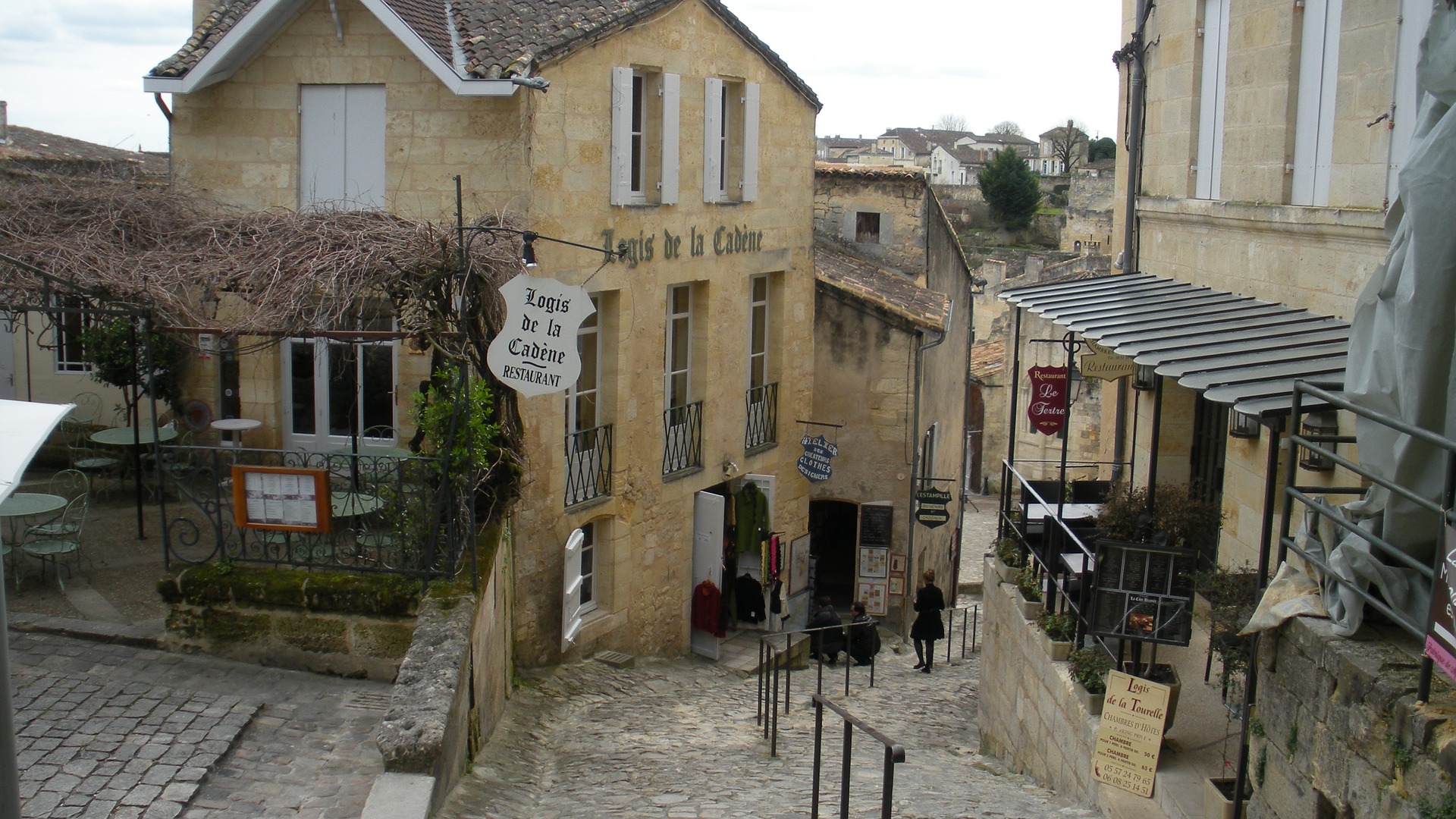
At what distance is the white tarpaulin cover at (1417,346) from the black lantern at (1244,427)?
283 centimetres

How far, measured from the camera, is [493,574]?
931 cm

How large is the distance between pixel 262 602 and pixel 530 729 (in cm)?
244

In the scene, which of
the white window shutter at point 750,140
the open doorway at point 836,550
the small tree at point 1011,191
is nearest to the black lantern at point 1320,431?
the white window shutter at point 750,140

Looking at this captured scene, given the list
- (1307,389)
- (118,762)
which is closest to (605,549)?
(118,762)

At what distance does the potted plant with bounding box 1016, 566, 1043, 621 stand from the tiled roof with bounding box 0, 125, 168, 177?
9104 millimetres

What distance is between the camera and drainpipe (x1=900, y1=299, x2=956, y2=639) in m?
17.0

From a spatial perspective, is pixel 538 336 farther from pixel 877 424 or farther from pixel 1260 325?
pixel 877 424

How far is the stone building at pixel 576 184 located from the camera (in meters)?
11.1

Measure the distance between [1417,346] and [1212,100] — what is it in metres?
5.30

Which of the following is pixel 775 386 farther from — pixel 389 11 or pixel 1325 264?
pixel 1325 264

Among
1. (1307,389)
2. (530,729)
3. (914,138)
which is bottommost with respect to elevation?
(530,729)

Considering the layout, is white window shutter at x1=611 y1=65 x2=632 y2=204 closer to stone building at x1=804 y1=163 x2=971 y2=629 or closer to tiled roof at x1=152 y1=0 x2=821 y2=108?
tiled roof at x1=152 y1=0 x2=821 y2=108

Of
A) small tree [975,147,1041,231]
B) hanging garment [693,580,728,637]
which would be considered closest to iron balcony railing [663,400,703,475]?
hanging garment [693,580,728,637]

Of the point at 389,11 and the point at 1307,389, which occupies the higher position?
the point at 389,11
